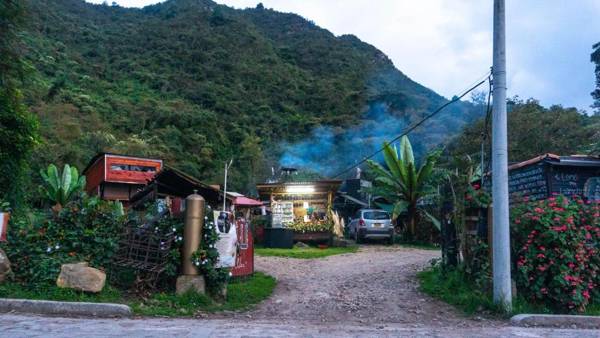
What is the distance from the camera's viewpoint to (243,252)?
35.7 ft

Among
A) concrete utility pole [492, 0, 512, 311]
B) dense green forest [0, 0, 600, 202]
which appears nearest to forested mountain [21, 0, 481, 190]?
dense green forest [0, 0, 600, 202]

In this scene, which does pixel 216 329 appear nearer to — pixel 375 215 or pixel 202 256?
pixel 202 256

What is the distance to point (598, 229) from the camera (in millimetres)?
8258

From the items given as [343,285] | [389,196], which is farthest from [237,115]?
[343,285]

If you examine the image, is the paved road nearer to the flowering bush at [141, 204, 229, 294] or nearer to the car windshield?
the flowering bush at [141, 204, 229, 294]

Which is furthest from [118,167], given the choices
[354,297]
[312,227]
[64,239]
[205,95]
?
[205,95]

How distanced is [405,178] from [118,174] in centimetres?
1750

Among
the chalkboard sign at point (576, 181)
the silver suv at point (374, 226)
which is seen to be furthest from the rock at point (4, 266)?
the silver suv at point (374, 226)

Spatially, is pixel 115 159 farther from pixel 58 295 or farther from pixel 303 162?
pixel 303 162

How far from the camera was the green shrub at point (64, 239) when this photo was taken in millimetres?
8625

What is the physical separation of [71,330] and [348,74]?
76878 millimetres

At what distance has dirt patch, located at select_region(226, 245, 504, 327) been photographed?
787 cm

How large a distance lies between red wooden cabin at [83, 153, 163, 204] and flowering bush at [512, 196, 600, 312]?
942 inches

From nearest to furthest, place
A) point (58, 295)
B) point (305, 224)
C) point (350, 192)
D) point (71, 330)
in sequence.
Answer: point (71, 330) → point (58, 295) → point (305, 224) → point (350, 192)
